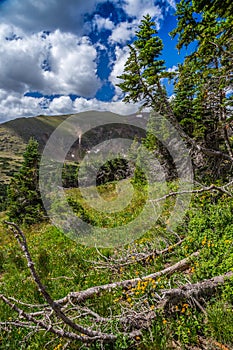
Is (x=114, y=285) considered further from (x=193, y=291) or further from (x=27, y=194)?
(x=27, y=194)

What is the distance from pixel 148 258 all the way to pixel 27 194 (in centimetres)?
1200

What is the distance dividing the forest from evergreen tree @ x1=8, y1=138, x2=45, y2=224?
68mm

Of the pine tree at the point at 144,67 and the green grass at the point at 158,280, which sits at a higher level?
the pine tree at the point at 144,67

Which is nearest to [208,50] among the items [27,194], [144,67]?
[144,67]

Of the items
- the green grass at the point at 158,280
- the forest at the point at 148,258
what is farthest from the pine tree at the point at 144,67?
the green grass at the point at 158,280

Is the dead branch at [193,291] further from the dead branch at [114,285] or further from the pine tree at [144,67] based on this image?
the pine tree at [144,67]

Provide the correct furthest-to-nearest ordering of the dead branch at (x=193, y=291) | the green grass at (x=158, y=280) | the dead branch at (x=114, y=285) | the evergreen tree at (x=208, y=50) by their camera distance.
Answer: the evergreen tree at (x=208, y=50)
the dead branch at (x=114, y=285)
the dead branch at (x=193, y=291)
the green grass at (x=158, y=280)

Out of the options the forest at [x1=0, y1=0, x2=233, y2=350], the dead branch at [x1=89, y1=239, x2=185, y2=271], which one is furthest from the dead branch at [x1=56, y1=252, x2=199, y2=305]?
the dead branch at [x1=89, y1=239, x2=185, y2=271]

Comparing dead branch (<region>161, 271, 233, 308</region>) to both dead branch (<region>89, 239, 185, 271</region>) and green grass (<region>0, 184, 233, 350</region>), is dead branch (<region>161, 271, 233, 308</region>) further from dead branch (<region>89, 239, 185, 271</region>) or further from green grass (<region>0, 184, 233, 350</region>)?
dead branch (<region>89, 239, 185, 271</region>)

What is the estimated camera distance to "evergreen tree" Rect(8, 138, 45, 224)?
15688 millimetres

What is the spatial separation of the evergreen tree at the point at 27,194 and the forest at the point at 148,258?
68mm

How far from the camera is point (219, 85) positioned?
27.2ft

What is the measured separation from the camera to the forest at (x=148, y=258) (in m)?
3.44

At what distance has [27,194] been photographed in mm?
16312
